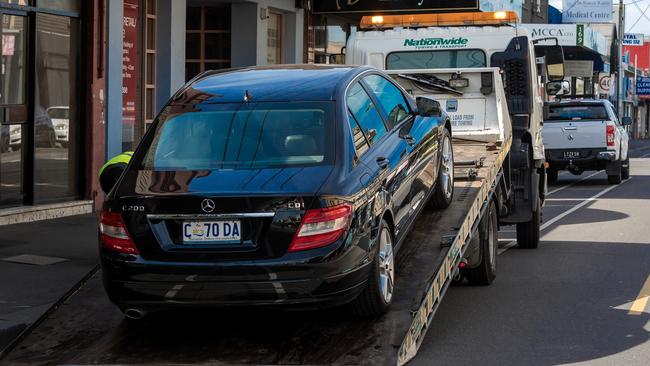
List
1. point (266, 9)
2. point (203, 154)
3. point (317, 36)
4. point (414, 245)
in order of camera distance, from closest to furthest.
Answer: point (203, 154) → point (414, 245) → point (266, 9) → point (317, 36)

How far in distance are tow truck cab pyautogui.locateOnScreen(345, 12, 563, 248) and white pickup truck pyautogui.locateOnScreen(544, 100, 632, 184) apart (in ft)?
30.4

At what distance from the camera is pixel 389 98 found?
8.29 meters

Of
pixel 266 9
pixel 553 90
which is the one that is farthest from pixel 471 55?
pixel 266 9

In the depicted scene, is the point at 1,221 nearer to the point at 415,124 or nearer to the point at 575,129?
the point at 415,124

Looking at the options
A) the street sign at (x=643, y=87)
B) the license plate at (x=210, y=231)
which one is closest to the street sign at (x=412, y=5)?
the license plate at (x=210, y=231)

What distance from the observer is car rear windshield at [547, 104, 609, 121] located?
23.7m

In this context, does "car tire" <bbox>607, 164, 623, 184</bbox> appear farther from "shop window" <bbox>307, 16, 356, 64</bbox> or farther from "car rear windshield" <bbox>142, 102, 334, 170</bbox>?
"car rear windshield" <bbox>142, 102, 334, 170</bbox>

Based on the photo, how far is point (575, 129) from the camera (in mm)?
23547

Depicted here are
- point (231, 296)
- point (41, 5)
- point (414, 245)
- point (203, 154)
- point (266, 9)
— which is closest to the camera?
point (231, 296)

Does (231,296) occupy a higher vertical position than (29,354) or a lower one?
higher

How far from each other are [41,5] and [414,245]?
7.82m

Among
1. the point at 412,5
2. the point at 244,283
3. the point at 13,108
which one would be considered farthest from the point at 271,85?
the point at 412,5

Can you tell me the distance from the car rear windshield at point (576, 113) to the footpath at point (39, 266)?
40.4ft

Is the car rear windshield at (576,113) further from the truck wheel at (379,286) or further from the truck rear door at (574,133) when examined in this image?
the truck wheel at (379,286)
